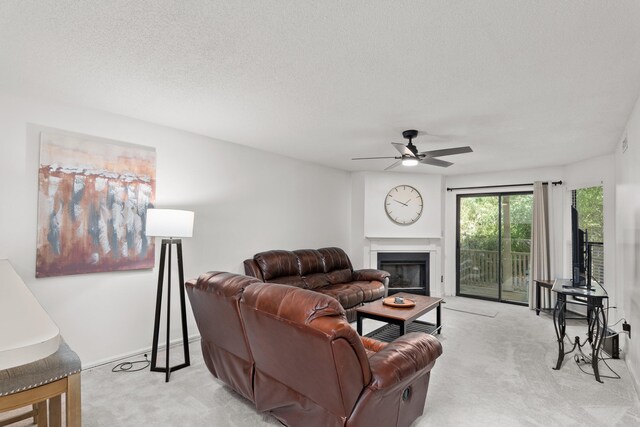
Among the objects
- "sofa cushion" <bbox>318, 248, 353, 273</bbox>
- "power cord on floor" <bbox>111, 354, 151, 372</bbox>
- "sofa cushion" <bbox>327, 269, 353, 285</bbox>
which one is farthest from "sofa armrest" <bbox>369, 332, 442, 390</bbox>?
"sofa cushion" <bbox>318, 248, 353, 273</bbox>

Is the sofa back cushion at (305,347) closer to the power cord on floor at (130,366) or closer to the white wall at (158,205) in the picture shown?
the power cord on floor at (130,366)

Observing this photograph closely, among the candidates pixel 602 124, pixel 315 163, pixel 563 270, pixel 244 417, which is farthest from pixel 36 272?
pixel 563 270

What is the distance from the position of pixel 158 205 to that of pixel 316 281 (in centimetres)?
239

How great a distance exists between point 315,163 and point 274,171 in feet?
3.21

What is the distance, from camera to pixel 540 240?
213 inches

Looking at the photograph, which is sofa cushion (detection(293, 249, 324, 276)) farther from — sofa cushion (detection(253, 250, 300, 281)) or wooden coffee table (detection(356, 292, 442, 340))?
wooden coffee table (detection(356, 292, 442, 340))

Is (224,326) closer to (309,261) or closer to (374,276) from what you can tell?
(309,261)

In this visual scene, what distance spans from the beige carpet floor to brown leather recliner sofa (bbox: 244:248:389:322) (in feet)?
4.16

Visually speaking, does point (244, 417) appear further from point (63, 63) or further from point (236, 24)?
point (63, 63)

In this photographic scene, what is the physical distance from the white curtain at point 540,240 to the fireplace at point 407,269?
5.73ft

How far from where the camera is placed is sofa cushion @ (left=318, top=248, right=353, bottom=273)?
536 cm

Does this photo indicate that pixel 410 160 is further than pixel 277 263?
No

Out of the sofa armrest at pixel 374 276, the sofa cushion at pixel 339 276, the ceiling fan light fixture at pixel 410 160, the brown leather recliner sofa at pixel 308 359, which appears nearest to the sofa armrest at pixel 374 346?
the brown leather recliner sofa at pixel 308 359

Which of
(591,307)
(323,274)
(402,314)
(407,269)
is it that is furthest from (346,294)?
(591,307)
